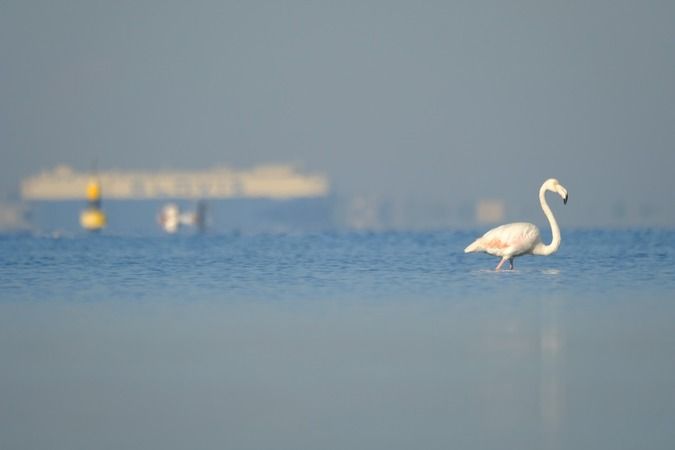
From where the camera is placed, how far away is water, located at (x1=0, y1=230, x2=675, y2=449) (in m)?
5.38

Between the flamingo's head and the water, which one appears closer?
the water

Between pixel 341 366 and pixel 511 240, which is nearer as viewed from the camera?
pixel 341 366

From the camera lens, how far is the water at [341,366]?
17.6 ft

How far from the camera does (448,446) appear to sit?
5.05m

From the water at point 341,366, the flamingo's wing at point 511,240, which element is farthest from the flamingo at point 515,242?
the water at point 341,366

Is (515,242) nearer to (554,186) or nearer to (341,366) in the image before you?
(554,186)

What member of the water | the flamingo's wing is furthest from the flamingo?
the water

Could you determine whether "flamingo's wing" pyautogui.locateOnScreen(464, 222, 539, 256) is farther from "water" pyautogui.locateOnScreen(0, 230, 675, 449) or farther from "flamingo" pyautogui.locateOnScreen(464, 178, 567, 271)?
"water" pyautogui.locateOnScreen(0, 230, 675, 449)

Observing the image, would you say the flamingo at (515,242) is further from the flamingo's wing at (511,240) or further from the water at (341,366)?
the water at (341,366)

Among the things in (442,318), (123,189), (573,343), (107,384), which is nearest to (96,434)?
(107,384)

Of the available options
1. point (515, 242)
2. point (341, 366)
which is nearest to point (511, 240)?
point (515, 242)

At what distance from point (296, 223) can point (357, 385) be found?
9343 centimetres

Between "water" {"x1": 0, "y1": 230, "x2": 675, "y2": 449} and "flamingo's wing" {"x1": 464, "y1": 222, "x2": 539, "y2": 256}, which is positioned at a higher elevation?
"flamingo's wing" {"x1": 464, "y1": 222, "x2": 539, "y2": 256}

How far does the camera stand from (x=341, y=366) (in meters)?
7.23
